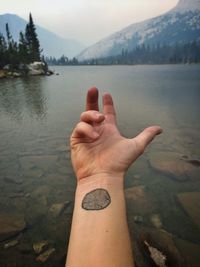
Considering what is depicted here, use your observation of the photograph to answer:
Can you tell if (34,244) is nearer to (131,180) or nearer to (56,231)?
(56,231)

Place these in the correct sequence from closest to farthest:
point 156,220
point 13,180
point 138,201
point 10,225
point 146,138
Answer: point 146,138 → point 10,225 → point 156,220 → point 138,201 → point 13,180

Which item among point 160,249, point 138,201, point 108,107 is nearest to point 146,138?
point 108,107

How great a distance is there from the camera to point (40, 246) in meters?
5.14

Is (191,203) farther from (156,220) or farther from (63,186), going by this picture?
(63,186)

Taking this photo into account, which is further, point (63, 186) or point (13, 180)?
point (13, 180)

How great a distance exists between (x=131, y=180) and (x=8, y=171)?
4541 mm

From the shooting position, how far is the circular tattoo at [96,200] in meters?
2.31

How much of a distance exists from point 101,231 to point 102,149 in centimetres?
A: 100

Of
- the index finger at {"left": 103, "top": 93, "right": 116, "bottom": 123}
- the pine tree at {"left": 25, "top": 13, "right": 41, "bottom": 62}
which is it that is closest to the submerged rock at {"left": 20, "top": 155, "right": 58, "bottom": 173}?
the index finger at {"left": 103, "top": 93, "right": 116, "bottom": 123}

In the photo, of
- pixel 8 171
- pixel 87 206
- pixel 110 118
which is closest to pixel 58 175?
pixel 8 171

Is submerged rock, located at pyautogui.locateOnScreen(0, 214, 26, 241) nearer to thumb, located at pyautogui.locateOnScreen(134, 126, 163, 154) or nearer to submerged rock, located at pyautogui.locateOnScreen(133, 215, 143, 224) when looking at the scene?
submerged rock, located at pyautogui.locateOnScreen(133, 215, 143, 224)

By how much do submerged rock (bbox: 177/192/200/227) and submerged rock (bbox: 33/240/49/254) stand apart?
3667 millimetres

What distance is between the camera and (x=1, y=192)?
727 cm

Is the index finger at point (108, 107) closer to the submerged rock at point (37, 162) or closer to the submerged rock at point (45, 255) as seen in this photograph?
the submerged rock at point (45, 255)
